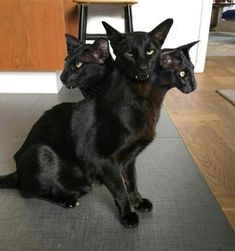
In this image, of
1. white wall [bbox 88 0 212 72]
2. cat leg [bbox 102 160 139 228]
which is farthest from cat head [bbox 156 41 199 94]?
white wall [bbox 88 0 212 72]

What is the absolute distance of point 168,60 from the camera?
2.26ft

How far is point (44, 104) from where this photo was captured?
1.65 meters

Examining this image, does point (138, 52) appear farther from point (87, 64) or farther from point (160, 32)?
point (87, 64)

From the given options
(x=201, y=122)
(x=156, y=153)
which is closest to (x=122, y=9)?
(x=201, y=122)

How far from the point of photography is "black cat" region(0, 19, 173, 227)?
698 mm

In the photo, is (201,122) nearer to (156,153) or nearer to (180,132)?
(180,132)

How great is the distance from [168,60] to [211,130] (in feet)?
2.42

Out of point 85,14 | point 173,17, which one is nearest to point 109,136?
point 85,14

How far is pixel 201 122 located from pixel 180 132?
18 cm

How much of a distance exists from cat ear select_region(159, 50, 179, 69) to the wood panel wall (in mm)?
1108

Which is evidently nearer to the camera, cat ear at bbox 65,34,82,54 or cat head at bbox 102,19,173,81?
cat head at bbox 102,19,173,81

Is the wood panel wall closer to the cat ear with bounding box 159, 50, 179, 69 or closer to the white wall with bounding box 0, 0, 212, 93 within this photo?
the white wall with bounding box 0, 0, 212, 93

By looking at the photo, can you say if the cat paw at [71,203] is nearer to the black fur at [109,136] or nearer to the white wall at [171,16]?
the black fur at [109,136]

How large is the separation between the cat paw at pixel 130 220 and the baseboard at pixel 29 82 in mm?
1283
